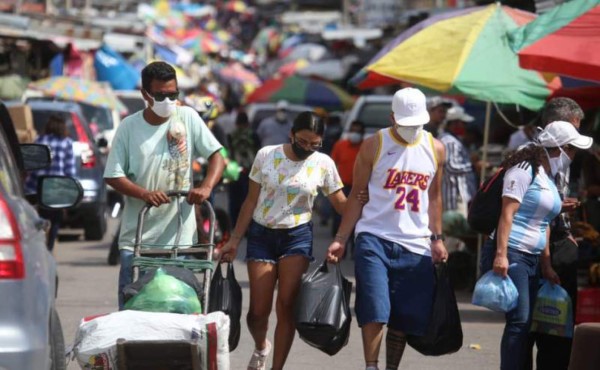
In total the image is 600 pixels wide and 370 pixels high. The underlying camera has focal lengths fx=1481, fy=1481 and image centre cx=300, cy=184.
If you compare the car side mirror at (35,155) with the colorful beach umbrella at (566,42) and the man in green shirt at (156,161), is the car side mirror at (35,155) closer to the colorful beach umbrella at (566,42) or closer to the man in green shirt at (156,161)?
the man in green shirt at (156,161)

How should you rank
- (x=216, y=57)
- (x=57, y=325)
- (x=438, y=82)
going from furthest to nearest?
1. (x=216, y=57)
2. (x=438, y=82)
3. (x=57, y=325)

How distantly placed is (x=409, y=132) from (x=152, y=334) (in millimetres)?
2188

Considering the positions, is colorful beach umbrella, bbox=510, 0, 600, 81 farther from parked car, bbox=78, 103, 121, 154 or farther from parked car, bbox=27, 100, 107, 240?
parked car, bbox=78, 103, 121, 154

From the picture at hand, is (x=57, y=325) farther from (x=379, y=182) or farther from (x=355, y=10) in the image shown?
(x=355, y=10)

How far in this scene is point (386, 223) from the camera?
8.31 m

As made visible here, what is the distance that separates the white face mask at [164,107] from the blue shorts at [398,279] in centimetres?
128

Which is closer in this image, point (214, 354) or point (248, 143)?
point (214, 354)

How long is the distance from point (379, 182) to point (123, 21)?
3720cm

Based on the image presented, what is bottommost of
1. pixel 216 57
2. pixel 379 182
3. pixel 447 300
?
pixel 216 57

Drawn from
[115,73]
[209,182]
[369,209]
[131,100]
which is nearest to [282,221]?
[369,209]

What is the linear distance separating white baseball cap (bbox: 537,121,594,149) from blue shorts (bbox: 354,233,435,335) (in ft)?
3.29

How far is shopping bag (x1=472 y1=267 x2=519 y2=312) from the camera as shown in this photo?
27.1 feet

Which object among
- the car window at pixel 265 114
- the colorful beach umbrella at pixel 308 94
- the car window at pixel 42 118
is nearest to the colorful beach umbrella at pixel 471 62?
the car window at pixel 42 118

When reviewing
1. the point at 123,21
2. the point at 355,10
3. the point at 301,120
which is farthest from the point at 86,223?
the point at 355,10
